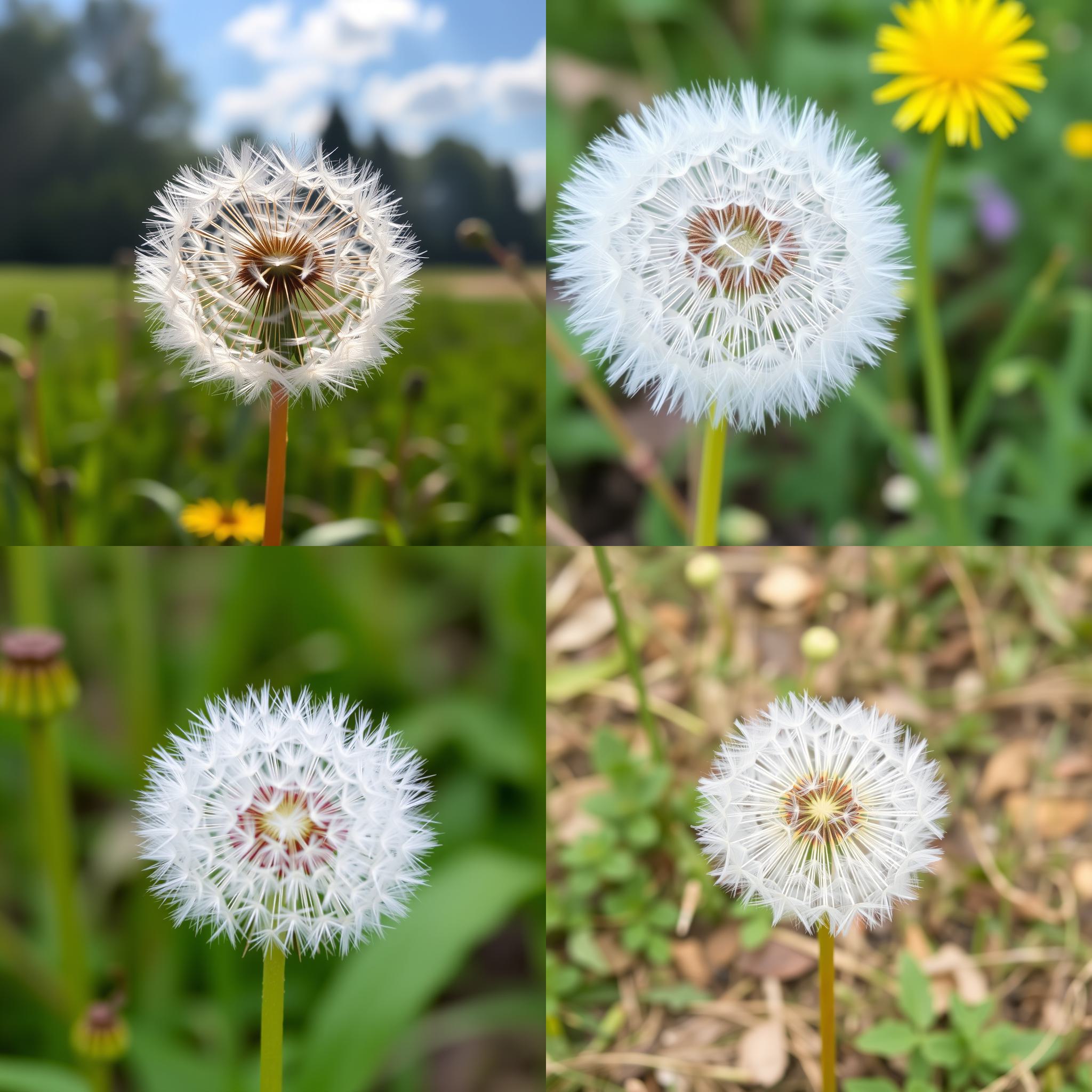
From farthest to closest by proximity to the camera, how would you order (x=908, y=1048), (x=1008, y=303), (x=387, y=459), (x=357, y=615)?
1. (x=1008, y=303)
2. (x=357, y=615)
3. (x=387, y=459)
4. (x=908, y=1048)

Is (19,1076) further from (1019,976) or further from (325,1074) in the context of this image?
(1019,976)

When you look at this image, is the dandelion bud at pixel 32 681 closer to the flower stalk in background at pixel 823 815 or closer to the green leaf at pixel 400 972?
the green leaf at pixel 400 972

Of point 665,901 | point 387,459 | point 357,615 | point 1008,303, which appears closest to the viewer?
→ point 665,901

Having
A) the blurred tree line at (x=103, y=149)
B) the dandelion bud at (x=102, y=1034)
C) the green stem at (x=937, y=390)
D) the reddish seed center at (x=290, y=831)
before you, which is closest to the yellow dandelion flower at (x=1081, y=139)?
the green stem at (x=937, y=390)

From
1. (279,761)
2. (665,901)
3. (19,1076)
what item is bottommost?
(19,1076)

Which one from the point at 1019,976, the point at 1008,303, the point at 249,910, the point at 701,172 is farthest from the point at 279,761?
the point at 1008,303

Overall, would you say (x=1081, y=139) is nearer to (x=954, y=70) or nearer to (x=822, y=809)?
(x=954, y=70)

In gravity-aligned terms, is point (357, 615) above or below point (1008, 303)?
below
